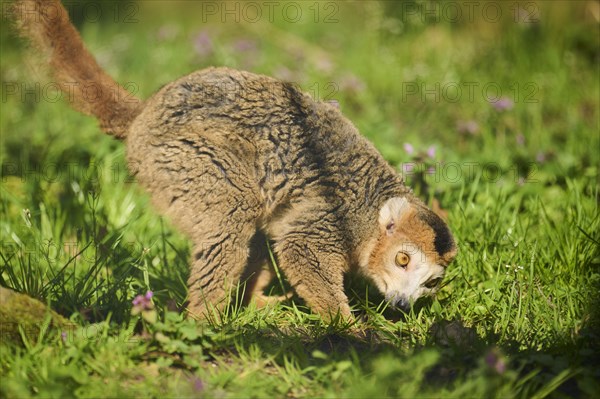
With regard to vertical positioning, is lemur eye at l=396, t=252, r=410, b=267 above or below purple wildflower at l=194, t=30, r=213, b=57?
below

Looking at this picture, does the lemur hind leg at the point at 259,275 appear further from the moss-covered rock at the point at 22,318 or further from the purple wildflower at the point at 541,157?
the purple wildflower at the point at 541,157

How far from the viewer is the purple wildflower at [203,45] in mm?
7523

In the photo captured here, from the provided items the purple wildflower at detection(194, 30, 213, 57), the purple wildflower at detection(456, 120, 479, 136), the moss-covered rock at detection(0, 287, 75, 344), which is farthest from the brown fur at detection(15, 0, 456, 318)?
the purple wildflower at detection(194, 30, 213, 57)

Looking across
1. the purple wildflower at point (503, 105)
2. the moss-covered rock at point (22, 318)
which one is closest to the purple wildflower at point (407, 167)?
the purple wildflower at point (503, 105)

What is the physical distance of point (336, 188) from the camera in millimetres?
4125

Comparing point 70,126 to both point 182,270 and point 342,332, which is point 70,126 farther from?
point 342,332

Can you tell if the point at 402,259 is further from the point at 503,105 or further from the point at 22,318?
the point at 503,105

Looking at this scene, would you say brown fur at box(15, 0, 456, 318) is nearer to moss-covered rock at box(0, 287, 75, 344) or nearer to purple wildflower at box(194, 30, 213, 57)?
moss-covered rock at box(0, 287, 75, 344)

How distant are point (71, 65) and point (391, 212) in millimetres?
2311

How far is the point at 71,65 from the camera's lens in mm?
4035

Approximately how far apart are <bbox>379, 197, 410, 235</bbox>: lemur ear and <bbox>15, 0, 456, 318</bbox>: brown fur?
0.11 ft

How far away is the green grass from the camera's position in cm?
303
